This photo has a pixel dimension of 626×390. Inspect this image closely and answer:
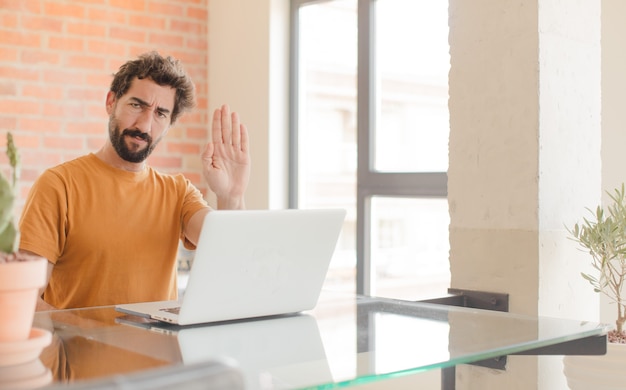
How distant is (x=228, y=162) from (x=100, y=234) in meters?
0.48

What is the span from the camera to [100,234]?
2.62m

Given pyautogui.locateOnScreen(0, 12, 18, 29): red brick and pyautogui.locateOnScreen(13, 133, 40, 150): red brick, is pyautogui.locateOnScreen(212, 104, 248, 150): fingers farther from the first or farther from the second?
pyautogui.locateOnScreen(0, 12, 18, 29): red brick

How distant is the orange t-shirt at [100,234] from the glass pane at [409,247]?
115 cm

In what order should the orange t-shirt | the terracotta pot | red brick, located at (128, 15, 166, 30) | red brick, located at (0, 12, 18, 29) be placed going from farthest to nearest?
red brick, located at (128, 15, 166, 30) < red brick, located at (0, 12, 18, 29) < the orange t-shirt < the terracotta pot

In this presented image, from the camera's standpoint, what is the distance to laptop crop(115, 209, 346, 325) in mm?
1604

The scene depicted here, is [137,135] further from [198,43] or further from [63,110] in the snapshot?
[198,43]

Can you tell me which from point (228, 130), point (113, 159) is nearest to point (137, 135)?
point (113, 159)

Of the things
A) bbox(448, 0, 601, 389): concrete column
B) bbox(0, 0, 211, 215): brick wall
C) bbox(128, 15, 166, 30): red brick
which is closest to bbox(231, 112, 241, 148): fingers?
bbox(448, 0, 601, 389): concrete column

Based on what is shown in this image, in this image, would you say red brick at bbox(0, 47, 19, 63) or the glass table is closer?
the glass table

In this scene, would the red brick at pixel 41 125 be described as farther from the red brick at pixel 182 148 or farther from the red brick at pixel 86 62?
the red brick at pixel 182 148

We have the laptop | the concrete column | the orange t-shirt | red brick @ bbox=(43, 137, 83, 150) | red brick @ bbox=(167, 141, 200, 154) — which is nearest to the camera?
the laptop

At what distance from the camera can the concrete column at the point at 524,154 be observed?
233cm

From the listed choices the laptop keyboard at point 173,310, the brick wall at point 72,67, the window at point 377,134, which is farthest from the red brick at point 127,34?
the laptop keyboard at point 173,310

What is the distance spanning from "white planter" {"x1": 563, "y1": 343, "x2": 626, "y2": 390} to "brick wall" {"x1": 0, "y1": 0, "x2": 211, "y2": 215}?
2.53 meters
